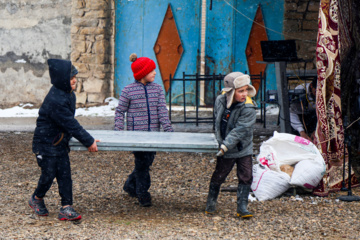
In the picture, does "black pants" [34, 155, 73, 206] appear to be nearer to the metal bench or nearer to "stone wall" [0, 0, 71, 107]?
the metal bench

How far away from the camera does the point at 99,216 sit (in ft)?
13.2

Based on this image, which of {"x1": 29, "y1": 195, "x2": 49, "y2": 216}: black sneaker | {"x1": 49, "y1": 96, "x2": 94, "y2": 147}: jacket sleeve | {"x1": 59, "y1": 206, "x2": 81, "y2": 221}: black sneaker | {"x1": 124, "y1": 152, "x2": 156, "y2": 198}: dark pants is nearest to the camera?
{"x1": 49, "y1": 96, "x2": 94, "y2": 147}: jacket sleeve

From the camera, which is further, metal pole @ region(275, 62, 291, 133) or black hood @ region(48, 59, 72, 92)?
metal pole @ region(275, 62, 291, 133)

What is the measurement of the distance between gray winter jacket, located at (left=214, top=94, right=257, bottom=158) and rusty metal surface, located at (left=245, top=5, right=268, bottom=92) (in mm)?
5840

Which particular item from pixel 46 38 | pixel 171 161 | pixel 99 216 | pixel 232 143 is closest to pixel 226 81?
pixel 232 143

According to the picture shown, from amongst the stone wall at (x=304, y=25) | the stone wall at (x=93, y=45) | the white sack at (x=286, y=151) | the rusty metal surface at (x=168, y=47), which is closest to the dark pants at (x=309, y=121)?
the white sack at (x=286, y=151)

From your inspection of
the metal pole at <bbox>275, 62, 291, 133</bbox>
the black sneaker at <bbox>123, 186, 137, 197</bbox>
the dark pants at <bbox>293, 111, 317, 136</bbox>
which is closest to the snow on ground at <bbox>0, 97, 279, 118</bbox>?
the dark pants at <bbox>293, 111, 317, 136</bbox>

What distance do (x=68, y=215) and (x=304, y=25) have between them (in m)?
6.84

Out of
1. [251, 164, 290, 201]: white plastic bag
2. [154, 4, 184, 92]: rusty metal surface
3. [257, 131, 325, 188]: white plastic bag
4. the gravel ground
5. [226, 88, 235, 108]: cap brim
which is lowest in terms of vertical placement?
the gravel ground

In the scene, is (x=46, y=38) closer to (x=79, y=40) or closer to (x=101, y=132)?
(x=79, y=40)

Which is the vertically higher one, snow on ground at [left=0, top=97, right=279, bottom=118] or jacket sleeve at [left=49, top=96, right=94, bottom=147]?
jacket sleeve at [left=49, top=96, right=94, bottom=147]

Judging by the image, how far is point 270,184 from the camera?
4.60 meters

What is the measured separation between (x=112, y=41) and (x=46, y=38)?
1517 millimetres

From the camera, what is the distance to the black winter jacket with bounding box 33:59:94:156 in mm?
3701
